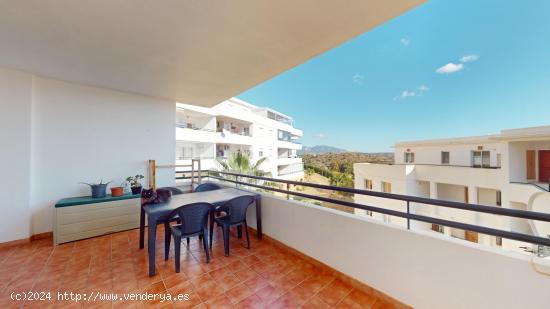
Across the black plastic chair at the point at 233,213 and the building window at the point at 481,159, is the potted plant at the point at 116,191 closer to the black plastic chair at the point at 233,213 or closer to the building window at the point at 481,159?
the black plastic chair at the point at 233,213

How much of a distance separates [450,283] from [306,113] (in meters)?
25.8

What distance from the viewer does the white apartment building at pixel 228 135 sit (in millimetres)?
10219

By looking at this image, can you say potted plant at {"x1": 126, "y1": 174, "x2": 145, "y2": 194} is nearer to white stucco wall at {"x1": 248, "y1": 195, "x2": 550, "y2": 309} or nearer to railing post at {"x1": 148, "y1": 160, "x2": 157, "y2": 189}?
railing post at {"x1": 148, "y1": 160, "x2": 157, "y2": 189}

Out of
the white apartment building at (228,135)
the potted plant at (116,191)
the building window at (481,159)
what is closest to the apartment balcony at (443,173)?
the building window at (481,159)

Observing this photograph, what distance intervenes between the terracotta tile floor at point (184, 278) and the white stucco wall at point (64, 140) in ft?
2.38

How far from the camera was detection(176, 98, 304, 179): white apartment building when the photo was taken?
33.5ft

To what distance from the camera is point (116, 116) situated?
382 centimetres

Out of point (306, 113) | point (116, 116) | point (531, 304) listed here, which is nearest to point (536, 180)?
point (531, 304)

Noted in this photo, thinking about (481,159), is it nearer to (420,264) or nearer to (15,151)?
(420,264)

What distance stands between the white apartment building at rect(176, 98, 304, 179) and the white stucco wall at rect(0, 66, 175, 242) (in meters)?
3.60

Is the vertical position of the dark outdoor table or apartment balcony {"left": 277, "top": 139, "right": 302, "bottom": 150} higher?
apartment balcony {"left": 277, "top": 139, "right": 302, "bottom": 150}

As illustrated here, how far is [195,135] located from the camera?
9.97m

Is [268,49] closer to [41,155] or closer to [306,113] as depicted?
[41,155]

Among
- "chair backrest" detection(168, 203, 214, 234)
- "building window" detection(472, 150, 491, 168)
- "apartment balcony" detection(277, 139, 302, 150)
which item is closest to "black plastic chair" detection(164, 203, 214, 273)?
"chair backrest" detection(168, 203, 214, 234)
